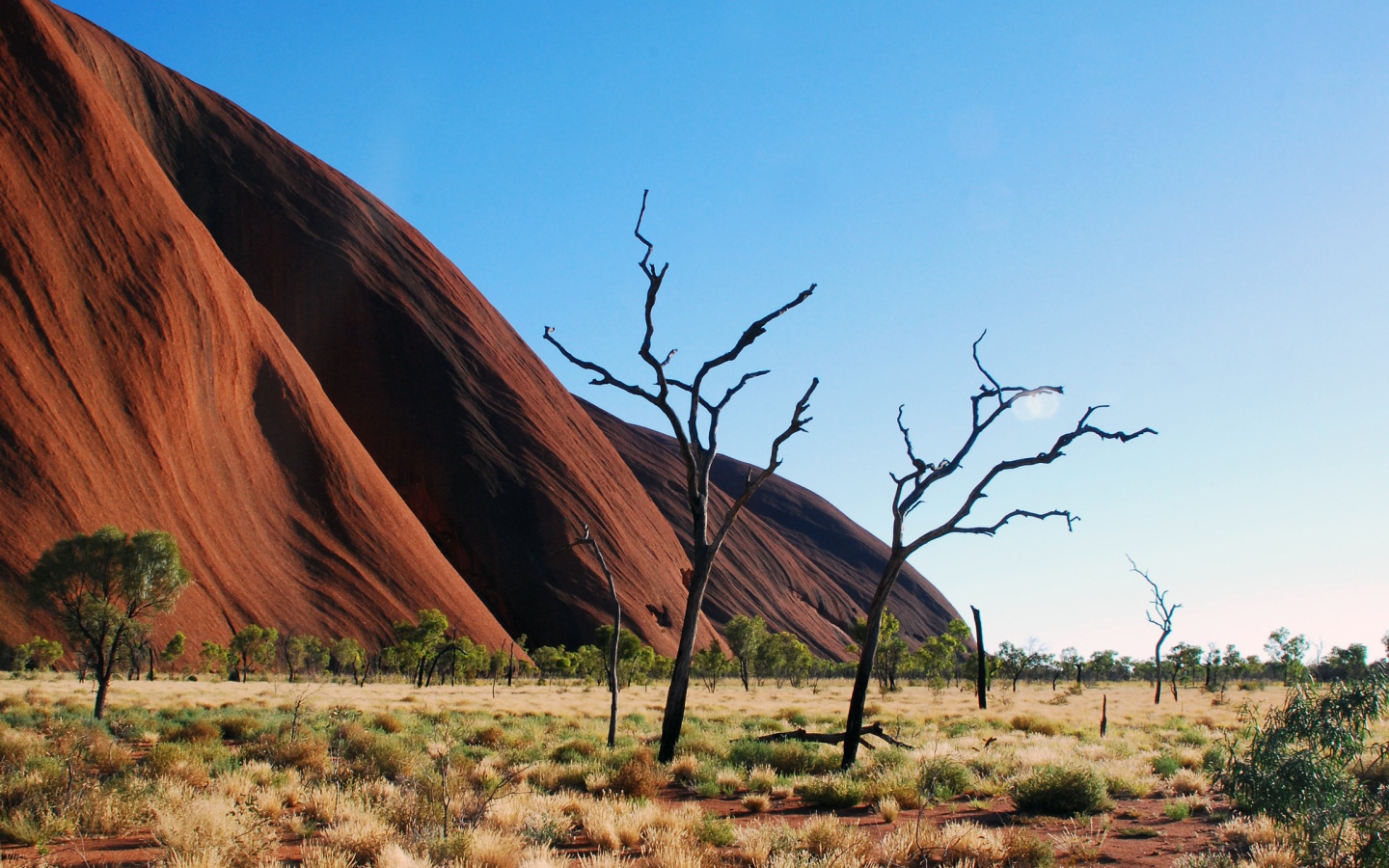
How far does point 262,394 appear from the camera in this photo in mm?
59312

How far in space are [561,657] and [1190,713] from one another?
43.3 m

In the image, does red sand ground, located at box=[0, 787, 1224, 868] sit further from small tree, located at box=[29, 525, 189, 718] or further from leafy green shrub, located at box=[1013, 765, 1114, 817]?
small tree, located at box=[29, 525, 189, 718]

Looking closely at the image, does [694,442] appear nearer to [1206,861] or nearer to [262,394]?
[1206,861]

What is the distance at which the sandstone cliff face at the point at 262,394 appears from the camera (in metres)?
47.7

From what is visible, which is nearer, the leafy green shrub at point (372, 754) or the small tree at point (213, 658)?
the leafy green shrub at point (372, 754)

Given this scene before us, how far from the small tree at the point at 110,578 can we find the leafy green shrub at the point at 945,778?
81.1 ft

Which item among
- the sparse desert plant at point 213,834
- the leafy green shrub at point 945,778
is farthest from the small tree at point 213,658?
the leafy green shrub at point 945,778

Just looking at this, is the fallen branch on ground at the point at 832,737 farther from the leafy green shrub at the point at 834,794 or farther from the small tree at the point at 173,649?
the small tree at the point at 173,649

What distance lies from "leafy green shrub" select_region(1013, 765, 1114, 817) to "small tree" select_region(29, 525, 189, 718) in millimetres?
26163

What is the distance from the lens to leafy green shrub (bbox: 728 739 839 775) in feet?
41.5

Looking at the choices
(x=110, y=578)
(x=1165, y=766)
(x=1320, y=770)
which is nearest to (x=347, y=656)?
(x=110, y=578)

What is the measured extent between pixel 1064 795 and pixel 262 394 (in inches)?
2385

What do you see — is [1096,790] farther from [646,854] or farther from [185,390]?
[185,390]

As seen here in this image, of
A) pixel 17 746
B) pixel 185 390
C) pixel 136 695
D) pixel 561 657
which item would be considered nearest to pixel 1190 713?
pixel 17 746
